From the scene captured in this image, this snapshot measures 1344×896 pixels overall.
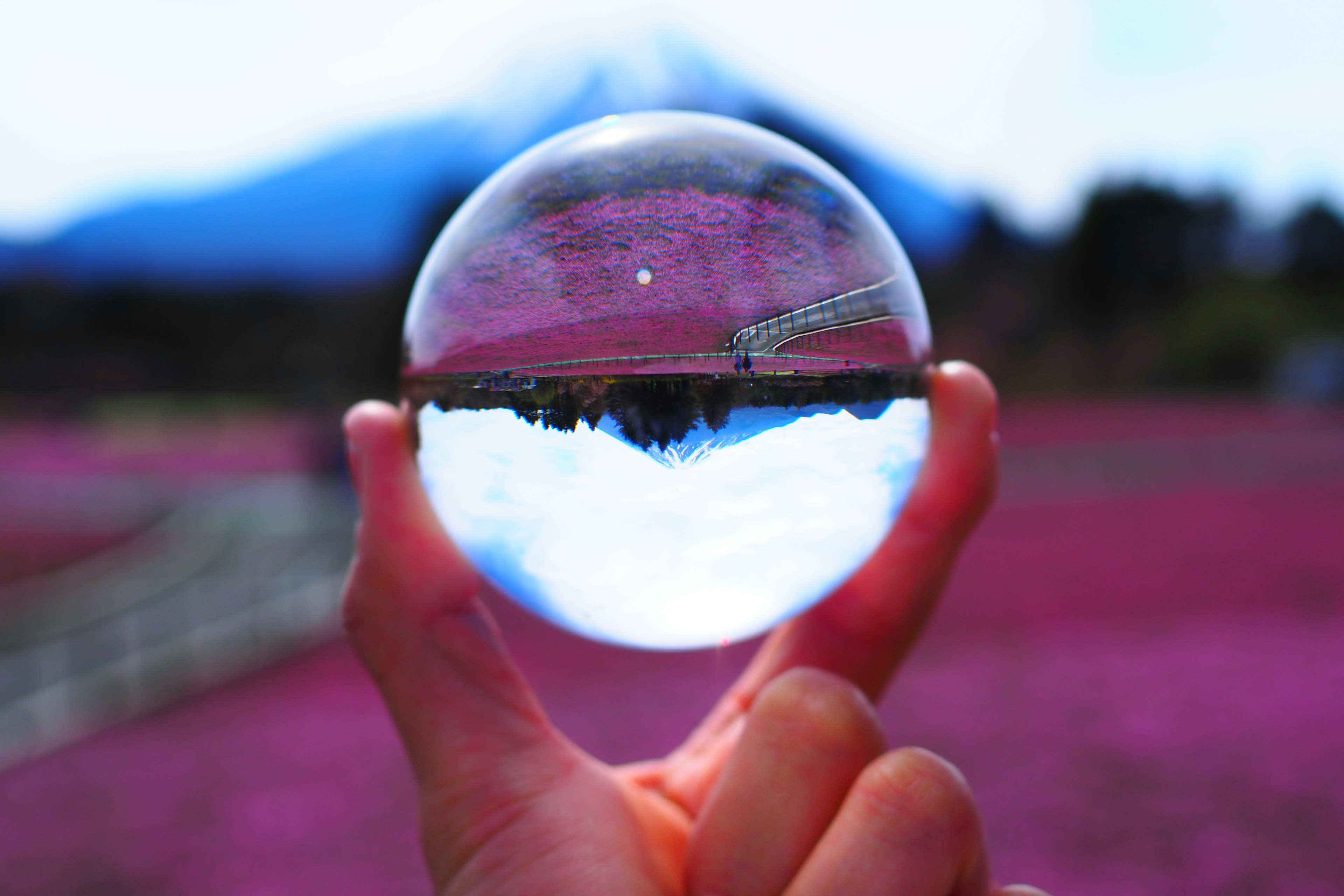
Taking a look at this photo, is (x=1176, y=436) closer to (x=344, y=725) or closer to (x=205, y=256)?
(x=344, y=725)

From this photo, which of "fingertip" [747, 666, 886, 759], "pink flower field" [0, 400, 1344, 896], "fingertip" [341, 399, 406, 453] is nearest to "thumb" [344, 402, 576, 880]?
"fingertip" [341, 399, 406, 453]

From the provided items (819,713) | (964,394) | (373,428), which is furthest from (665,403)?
(964,394)

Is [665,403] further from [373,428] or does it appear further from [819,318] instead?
[373,428]

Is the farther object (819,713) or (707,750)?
(707,750)

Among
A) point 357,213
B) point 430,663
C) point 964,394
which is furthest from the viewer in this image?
point 357,213

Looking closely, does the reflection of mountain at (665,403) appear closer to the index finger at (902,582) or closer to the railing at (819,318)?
the railing at (819,318)

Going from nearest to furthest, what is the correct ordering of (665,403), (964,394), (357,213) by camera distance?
1. (665,403)
2. (964,394)
3. (357,213)

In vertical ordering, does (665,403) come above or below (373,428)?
above
